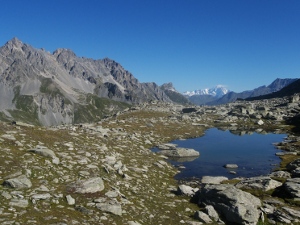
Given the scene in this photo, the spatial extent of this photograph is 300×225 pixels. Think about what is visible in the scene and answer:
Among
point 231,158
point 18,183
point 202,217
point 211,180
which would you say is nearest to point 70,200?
point 18,183

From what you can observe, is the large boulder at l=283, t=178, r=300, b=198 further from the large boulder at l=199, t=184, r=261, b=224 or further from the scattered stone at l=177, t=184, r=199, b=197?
the scattered stone at l=177, t=184, r=199, b=197

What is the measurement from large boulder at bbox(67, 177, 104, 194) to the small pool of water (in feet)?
42.0

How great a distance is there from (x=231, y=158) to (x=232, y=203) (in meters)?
27.9

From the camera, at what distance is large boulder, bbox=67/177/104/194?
18.9 metres

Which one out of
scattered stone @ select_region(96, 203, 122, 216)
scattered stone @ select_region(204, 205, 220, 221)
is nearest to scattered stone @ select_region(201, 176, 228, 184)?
scattered stone @ select_region(204, 205, 220, 221)

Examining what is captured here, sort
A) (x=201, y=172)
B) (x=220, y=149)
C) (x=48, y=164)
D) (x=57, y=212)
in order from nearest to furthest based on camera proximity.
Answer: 1. (x=57, y=212)
2. (x=48, y=164)
3. (x=201, y=172)
4. (x=220, y=149)

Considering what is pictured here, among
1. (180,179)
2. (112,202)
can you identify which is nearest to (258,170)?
(180,179)

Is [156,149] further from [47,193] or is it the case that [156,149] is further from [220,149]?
[47,193]

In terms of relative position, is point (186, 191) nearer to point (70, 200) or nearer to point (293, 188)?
point (293, 188)

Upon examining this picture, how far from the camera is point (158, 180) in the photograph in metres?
27.0

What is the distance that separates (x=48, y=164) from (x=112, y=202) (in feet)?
24.4

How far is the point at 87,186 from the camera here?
1939 centimetres

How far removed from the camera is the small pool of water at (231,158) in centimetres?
3531

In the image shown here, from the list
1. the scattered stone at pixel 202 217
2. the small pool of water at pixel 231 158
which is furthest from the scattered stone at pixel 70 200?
the small pool of water at pixel 231 158
